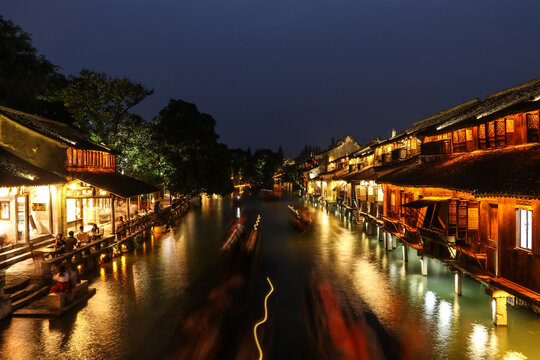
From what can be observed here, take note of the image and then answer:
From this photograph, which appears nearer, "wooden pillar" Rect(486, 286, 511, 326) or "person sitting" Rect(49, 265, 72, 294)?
"wooden pillar" Rect(486, 286, 511, 326)

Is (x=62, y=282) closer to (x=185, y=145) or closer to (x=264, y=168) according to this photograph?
(x=185, y=145)

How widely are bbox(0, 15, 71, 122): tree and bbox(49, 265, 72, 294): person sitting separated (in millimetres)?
23982

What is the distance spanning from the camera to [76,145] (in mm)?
23875

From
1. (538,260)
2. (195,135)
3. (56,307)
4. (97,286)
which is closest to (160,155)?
(195,135)

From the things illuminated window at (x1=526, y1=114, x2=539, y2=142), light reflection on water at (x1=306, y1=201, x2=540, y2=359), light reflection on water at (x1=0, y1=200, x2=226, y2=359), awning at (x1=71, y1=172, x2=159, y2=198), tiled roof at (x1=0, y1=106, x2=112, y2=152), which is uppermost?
tiled roof at (x1=0, y1=106, x2=112, y2=152)

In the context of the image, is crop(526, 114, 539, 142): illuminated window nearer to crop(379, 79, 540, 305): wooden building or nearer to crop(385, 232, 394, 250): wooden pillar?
crop(379, 79, 540, 305): wooden building

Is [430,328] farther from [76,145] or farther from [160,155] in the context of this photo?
[160,155]

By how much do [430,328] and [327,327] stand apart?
3229 millimetres

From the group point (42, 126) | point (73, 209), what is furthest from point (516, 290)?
point (42, 126)

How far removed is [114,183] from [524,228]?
23168 millimetres

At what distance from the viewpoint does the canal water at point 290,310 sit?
10953 millimetres

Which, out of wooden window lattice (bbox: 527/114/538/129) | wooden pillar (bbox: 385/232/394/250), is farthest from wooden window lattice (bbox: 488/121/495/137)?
wooden pillar (bbox: 385/232/394/250)

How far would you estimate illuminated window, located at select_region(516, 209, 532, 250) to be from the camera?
11039mm

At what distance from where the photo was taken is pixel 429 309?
552 inches
